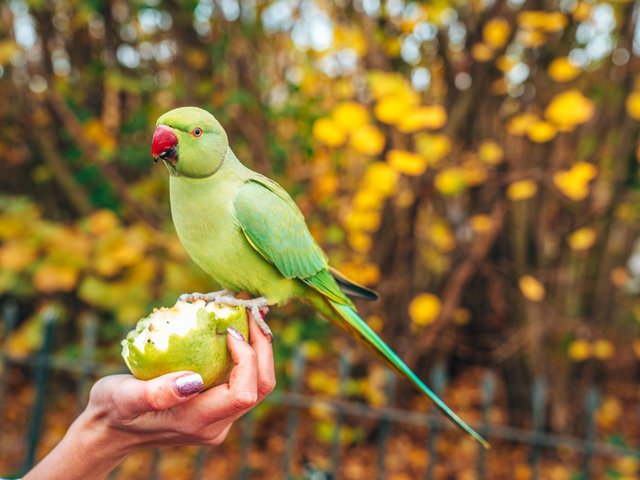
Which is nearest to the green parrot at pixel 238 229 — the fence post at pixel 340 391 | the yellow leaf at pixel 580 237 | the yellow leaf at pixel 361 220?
the fence post at pixel 340 391

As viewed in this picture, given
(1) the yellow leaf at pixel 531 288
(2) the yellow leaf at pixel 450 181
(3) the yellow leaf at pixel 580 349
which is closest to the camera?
(2) the yellow leaf at pixel 450 181

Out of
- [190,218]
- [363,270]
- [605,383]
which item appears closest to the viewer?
[190,218]

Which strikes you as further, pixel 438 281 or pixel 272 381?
pixel 438 281

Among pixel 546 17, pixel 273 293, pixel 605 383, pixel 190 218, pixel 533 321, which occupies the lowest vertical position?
pixel 605 383

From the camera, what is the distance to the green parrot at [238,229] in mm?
1240

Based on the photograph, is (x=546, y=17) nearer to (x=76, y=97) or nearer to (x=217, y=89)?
(x=217, y=89)

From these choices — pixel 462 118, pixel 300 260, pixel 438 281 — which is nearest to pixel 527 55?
pixel 462 118

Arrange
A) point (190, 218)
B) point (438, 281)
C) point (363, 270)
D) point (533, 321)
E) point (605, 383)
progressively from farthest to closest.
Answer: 1. point (605, 383)
2. point (438, 281)
3. point (533, 321)
4. point (363, 270)
5. point (190, 218)

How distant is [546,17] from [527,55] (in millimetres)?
621

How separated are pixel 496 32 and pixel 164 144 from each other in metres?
2.71

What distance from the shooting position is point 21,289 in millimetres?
4020

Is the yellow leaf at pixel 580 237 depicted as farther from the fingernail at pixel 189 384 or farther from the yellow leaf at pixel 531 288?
the fingernail at pixel 189 384

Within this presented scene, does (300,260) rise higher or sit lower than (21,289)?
higher

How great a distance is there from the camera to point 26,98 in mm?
4070
